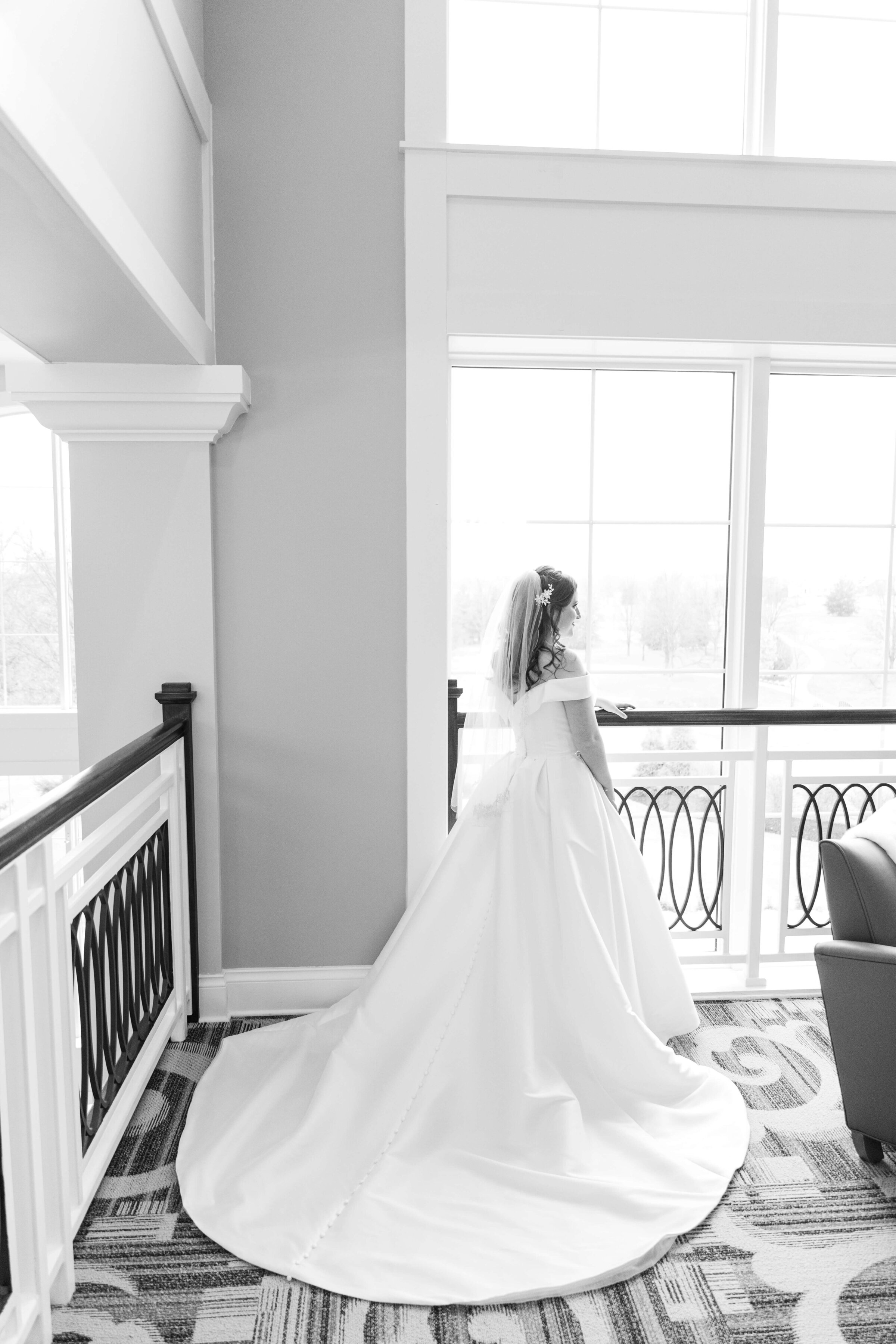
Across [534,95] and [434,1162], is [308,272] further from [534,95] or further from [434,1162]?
[434,1162]

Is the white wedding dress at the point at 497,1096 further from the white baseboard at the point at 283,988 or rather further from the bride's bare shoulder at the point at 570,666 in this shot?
the white baseboard at the point at 283,988

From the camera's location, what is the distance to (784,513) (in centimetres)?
328

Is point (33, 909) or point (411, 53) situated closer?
point (33, 909)

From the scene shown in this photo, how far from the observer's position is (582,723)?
2.56 metres

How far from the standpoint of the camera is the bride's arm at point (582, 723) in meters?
2.55

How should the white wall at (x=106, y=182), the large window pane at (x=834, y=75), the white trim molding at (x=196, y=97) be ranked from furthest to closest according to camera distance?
the large window pane at (x=834, y=75) < the white trim molding at (x=196, y=97) < the white wall at (x=106, y=182)

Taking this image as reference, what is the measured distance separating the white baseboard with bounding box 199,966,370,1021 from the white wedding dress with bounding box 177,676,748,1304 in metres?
0.15

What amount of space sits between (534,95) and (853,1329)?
3310 mm

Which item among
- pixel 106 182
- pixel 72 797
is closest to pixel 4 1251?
pixel 72 797

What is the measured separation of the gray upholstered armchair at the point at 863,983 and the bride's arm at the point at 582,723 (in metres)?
0.64

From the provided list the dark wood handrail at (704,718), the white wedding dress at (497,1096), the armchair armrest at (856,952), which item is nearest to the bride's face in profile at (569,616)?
the white wedding dress at (497,1096)

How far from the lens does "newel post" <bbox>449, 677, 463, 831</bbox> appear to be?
2.90 m

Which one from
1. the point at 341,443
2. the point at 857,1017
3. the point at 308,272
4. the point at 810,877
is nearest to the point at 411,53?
the point at 308,272

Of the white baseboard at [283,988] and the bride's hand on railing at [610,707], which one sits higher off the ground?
the bride's hand on railing at [610,707]
